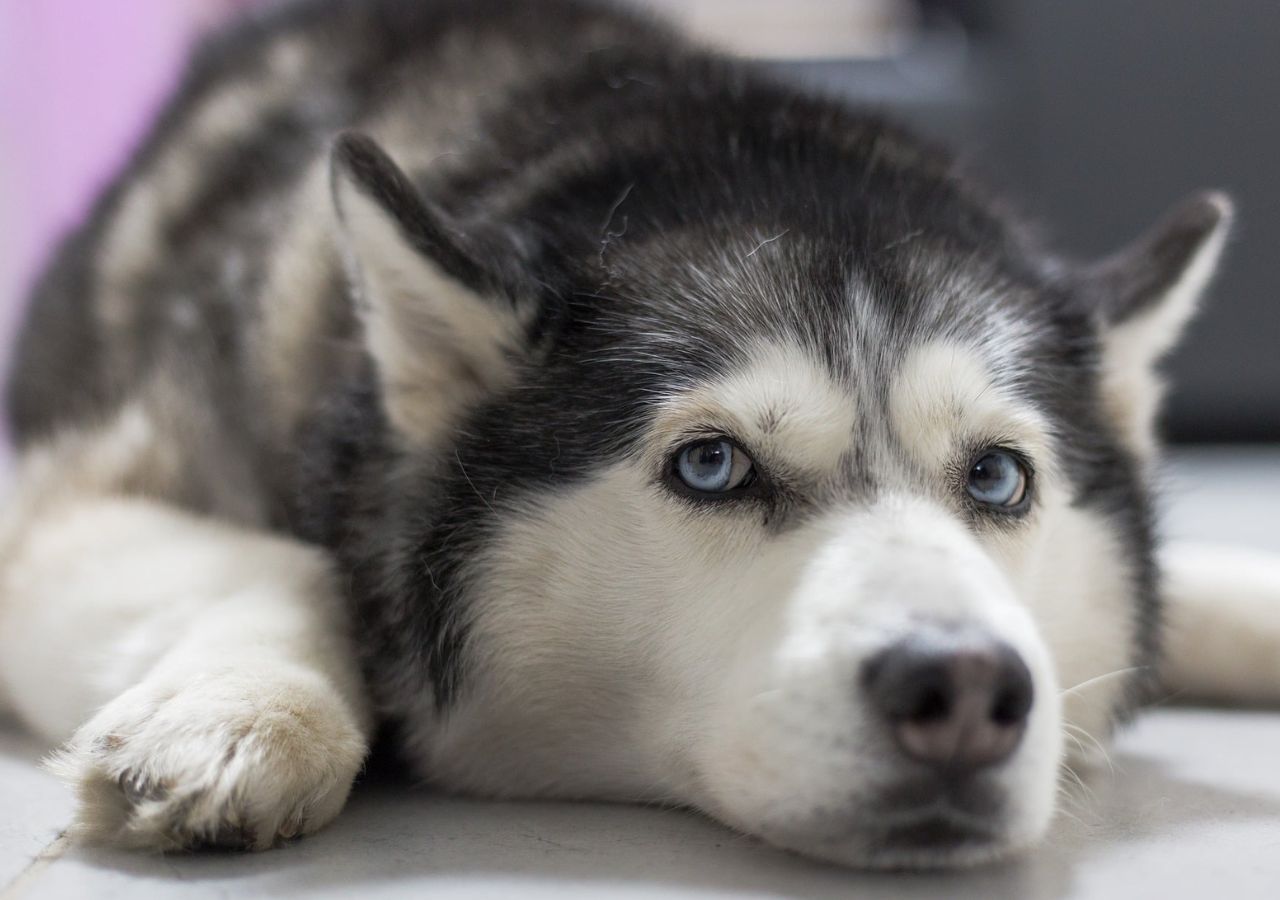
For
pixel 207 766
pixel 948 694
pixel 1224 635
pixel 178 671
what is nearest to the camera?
pixel 948 694

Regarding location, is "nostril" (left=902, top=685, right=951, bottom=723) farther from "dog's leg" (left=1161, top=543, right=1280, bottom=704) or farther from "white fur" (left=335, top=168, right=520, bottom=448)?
"dog's leg" (left=1161, top=543, right=1280, bottom=704)

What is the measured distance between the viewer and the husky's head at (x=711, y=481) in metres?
1.65

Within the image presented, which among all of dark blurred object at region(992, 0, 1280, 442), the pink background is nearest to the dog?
the pink background

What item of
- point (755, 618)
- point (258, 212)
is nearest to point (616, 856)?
point (755, 618)

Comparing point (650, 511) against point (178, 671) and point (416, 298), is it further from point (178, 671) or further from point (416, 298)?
point (178, 671)

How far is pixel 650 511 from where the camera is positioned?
182cm

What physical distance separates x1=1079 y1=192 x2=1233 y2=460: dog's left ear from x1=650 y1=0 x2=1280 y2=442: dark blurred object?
3.40 metres

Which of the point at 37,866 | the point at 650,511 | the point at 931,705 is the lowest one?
the point at 37,866

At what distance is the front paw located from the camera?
1.59m

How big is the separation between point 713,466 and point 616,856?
1.66 ft

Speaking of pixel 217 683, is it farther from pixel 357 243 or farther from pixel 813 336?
pixel 813 336

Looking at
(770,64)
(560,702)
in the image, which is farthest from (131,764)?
(770,64)

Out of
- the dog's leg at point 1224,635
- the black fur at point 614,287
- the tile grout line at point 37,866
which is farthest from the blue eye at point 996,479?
the tile grout line at point 37,866

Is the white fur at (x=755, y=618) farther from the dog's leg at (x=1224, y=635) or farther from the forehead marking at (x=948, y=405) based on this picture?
the dog's leg at (x=1224, y=635)
